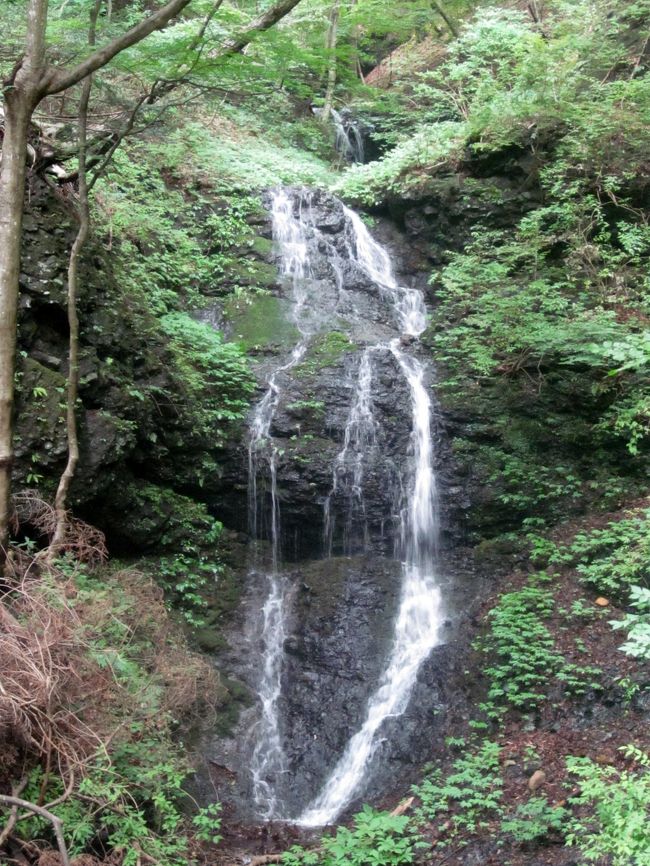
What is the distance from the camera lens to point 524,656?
23.1ft

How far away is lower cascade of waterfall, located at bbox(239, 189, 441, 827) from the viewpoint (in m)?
7.14

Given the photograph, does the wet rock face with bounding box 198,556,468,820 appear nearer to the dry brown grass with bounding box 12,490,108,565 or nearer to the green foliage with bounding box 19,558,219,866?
the green foliage with bounding box 19,558,219,866

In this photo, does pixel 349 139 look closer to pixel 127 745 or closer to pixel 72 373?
pixel 72 373

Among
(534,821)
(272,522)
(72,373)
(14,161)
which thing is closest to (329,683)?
(272,522)

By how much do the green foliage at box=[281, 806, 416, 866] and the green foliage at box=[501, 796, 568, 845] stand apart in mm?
781

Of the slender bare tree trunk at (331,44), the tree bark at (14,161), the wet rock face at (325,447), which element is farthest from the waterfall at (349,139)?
the tree bark at (14,161)

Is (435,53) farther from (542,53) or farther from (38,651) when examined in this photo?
(38,651)

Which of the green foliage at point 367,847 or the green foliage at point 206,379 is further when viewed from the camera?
the green foliage at point 206,379

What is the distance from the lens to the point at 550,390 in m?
9.73

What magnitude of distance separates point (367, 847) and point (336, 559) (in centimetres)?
411

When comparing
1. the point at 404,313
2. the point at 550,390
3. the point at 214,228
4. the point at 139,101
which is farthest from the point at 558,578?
the point at 214,228

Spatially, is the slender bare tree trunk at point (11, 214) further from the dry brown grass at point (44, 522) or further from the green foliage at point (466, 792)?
the green foliage at point (466, 792)

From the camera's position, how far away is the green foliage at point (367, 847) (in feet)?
16.9

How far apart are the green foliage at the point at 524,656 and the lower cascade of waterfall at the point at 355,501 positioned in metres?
0.93
